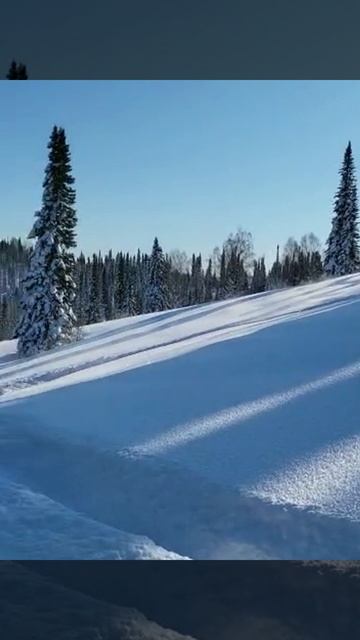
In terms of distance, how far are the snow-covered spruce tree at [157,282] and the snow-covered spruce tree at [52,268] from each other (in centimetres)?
66

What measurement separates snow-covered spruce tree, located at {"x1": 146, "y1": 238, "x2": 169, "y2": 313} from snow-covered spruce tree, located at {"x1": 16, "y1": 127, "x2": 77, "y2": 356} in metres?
0.66

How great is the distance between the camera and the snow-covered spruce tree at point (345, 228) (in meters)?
4.77

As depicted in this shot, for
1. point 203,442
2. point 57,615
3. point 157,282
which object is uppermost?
point 157,282

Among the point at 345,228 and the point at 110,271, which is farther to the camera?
the point at 345,228

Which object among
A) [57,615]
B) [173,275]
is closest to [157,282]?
[173,275]

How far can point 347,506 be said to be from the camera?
3.09m

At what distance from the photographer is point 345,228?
5477 mm

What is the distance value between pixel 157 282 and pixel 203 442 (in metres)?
2.25

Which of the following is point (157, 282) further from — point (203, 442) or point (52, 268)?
point (203, 442)

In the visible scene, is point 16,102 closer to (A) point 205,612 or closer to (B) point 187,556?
(B) point 187,556

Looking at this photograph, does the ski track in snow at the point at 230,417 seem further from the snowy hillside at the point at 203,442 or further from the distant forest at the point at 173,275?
the distant forest at the point at 173,275

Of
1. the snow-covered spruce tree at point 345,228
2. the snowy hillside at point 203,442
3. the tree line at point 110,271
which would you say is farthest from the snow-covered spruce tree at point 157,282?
the snow-covered spruce tree at point 345,228

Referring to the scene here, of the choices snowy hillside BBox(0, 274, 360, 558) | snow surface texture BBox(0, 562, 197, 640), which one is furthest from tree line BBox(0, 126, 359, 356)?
snow surface texture BBox(0, 562, 197, 640)
